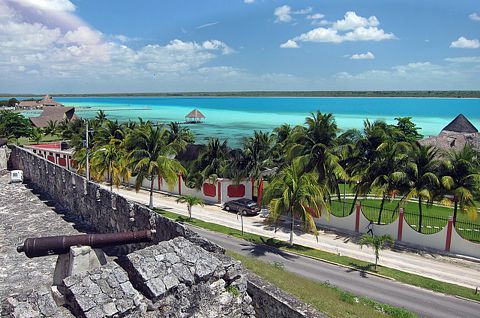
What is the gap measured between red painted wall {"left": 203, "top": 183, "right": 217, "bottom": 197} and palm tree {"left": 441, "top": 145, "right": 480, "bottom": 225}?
53.0 ft

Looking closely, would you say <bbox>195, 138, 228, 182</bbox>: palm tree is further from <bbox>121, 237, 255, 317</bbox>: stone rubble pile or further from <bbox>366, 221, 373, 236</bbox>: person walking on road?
<bbox>121, 237, 255, 317</bbox>: stone rubble pile

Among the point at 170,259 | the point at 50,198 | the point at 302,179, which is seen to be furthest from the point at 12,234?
the point at 302,179

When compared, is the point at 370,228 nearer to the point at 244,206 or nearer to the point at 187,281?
the point at 244,206

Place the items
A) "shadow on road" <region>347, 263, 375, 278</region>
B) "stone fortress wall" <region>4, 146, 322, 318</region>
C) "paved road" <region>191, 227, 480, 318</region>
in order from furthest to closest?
"shadow on road" <region>347, 263, 375, 278</region>
"paved road" <region>191, 227, 480, 318</region>
"stone fortress wall" <region>4, 146, 322, 318</region>

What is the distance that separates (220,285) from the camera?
18.6 ft

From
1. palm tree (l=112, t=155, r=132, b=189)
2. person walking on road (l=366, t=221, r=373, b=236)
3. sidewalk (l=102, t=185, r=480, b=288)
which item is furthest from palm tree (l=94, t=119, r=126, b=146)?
person walking on road (l=366, t=221, r=373, b=236)

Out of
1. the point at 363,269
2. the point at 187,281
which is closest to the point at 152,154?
the point at 363,269

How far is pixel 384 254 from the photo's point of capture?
2053cm

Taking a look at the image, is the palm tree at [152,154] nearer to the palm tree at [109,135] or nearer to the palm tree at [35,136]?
the palm tree at [109,135]

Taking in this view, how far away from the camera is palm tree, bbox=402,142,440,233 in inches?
842

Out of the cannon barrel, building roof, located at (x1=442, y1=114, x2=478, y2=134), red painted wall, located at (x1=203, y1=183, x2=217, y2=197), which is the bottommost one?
Result: red painted wall, located at (x1=203, y1=183, x2=217, y2=197)

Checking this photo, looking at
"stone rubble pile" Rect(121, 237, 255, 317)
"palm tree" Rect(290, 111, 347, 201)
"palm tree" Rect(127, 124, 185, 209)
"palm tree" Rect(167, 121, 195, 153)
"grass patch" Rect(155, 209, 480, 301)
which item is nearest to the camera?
"stone rubble pile" Rect(121, 237, 255, 317)

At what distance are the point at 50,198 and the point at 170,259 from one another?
34.2 ft

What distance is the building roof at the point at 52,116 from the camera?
71.4 meters
